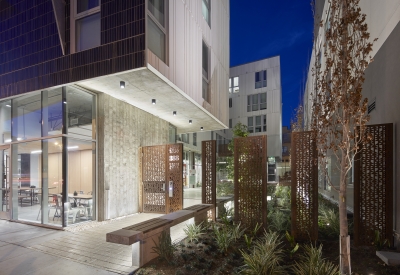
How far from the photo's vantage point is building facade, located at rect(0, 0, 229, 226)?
6805 mm

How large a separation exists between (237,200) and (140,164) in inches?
194

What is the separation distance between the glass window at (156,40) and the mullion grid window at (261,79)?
22053 millimetres

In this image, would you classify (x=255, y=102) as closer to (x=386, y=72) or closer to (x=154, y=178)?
(x=154, y=178)

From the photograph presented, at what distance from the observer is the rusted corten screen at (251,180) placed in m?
6.85

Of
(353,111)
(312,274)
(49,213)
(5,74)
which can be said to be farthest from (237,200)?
(5,74)

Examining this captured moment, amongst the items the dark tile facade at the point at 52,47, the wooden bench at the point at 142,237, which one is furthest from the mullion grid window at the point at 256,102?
the wooden bench at the point at 142,237

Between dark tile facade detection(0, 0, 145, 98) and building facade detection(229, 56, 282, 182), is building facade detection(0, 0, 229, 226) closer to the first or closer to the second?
dark tile facade detection(0, 0, 145, 98)

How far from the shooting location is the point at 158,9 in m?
7.46

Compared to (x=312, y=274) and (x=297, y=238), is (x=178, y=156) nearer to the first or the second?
(x=297, y=238)

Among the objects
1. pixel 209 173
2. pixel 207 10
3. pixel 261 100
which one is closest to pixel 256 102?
pixel 261 100

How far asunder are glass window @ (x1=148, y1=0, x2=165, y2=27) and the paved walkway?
19.4 ft

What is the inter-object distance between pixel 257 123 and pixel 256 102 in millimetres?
2266

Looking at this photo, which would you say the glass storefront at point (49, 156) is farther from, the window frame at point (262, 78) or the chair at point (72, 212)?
the window frame at point (262, 78)

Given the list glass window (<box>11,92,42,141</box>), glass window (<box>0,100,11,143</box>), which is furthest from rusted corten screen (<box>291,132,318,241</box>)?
glass window (<box>0,100,11,143</box>)
